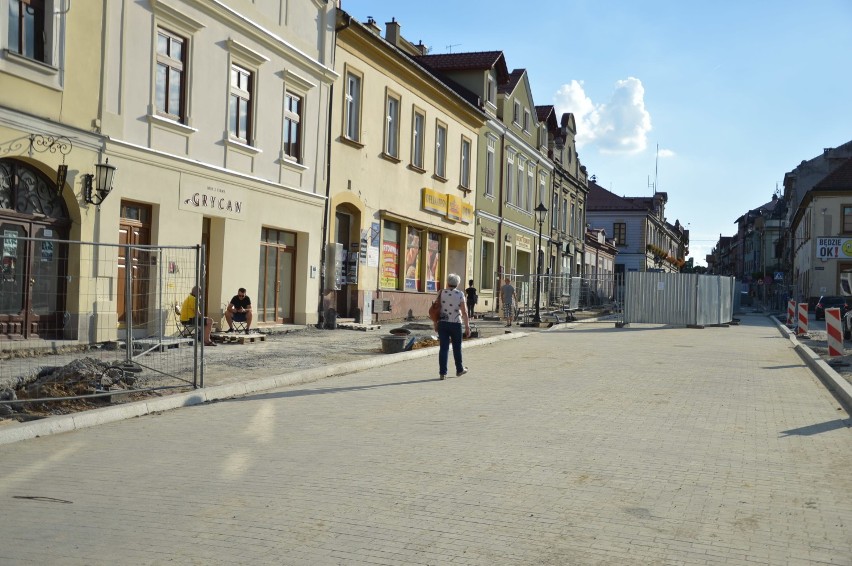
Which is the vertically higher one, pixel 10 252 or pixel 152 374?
pixel 10 252

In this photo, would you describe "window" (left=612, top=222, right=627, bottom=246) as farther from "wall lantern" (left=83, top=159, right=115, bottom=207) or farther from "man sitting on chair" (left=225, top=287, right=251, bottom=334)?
"wall lantern" (left=83, top=159, right=115, bottom=207)

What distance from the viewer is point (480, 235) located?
3497cm

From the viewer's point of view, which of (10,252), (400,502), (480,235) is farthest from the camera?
(480,235)

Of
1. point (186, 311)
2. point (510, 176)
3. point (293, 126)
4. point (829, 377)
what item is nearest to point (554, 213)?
point (510, 176)

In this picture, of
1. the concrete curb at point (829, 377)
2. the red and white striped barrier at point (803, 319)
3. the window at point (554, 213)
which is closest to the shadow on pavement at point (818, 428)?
the concrete curb at point (829, 377)

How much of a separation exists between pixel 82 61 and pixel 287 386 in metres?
6.87

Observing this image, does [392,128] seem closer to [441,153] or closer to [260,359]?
[441,153]

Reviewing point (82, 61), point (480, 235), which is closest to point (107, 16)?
point (82, 61)

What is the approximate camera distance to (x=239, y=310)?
18.1m

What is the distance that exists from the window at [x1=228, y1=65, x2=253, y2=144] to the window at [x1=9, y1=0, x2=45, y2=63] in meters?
5.34

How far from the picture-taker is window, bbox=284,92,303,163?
20.9 meters

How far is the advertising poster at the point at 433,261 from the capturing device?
30219mm

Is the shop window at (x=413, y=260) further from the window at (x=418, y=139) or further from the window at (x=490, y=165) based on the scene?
the window at (x=490, y=165)

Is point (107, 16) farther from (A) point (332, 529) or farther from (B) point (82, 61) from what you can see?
(A) point (332, 529)
